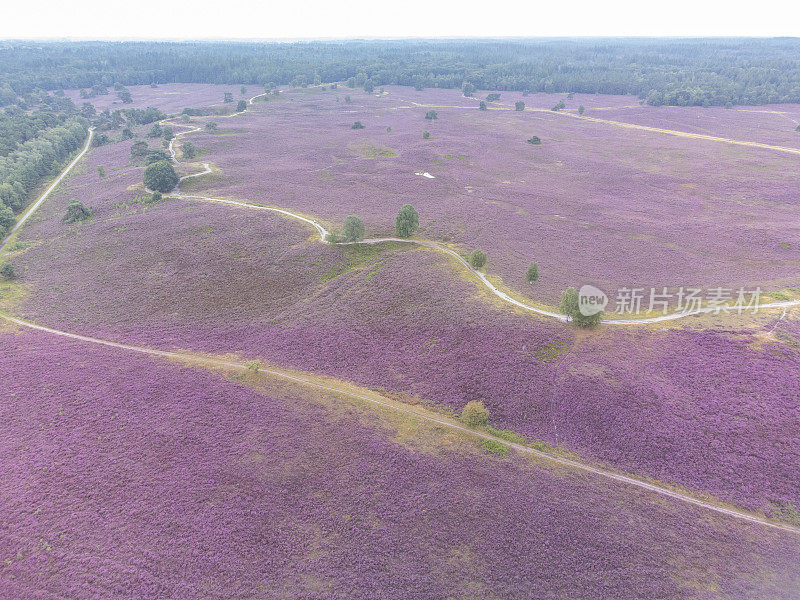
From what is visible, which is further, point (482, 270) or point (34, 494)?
point (482, 270)

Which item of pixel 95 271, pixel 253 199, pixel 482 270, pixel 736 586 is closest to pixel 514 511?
pixel 736 586

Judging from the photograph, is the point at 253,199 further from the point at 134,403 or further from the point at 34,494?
the point at 34,494

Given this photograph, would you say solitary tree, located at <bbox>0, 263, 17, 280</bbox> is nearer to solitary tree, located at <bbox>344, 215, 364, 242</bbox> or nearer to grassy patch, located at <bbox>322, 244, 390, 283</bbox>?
grassy patch, located at <bbox>322, 244, 390, 283</bbox>

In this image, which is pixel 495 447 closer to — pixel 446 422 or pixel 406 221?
pixel 446 422

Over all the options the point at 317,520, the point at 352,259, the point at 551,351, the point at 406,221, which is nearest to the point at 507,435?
the point at 551,351

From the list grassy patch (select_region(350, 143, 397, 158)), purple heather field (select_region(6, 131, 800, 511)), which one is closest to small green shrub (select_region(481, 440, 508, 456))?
purple heather field (select_region(6, 131, 800, 511))

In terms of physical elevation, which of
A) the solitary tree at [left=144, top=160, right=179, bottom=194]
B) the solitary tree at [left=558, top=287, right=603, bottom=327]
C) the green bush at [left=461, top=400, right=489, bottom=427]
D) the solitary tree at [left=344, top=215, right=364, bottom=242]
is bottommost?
the green bush at [left=461, top=400, right=489, bottom=427]

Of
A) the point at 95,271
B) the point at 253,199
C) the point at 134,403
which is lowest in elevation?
the point at 134,403
